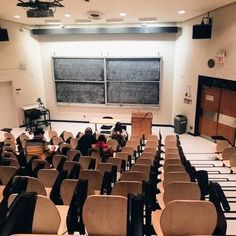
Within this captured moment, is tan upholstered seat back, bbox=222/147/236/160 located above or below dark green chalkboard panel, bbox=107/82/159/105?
below

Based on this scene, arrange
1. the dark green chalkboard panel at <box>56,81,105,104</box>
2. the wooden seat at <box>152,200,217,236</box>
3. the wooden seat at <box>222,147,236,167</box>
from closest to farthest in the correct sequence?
the wooden seat at <box>152,200,217,236</box> → the wooden seat at <box>222,147,236,167</box> → the dark green chalkboard panel at <box>56,81,105,104</box>

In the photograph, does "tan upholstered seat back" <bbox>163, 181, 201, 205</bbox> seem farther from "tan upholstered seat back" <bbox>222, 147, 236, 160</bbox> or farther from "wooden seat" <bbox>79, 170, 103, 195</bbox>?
"tan upholstered seat back" <bbox>222, 147, 236, 160</bbox>

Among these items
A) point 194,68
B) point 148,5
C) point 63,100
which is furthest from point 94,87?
point 148,5


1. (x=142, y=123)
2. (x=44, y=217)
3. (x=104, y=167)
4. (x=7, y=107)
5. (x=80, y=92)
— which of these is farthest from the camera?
(x=80, y=92)

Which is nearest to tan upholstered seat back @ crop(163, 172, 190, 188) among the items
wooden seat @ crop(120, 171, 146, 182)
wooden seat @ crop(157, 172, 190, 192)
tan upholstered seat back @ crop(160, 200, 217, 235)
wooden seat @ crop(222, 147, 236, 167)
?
wooden seat @ crop(157, 172, 190, 192)

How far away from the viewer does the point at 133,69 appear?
945 centimetres

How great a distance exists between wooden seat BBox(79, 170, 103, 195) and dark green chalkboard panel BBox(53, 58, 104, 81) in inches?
267

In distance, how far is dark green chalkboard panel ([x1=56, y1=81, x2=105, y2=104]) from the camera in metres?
9.94

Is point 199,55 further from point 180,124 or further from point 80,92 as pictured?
point 80,92

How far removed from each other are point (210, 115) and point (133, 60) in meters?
3.54

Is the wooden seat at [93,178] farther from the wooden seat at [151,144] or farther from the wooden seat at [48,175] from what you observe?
the wooden seat at [151,144]

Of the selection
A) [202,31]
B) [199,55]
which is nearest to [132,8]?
[202,31]

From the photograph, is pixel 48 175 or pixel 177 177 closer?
pixel 177 177

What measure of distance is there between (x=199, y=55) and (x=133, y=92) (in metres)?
2.90
